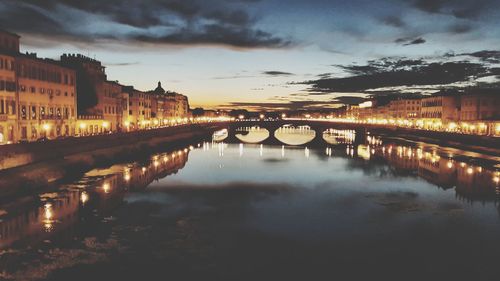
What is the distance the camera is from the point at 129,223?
88.1 ft

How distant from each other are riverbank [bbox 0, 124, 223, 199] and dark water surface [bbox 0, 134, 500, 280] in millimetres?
1784

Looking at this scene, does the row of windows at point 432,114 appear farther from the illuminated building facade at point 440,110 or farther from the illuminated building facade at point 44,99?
the illuminated building facade at point 44,99

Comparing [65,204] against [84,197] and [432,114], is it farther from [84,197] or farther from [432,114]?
[432,114]

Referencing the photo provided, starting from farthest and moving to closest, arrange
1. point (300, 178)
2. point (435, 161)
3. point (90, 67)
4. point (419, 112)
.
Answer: point (419, 112) < point (90, 67) < point (435, 161) < point (300, 178)

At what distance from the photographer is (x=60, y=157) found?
44.0 m

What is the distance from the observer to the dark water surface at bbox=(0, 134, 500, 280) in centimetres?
1950

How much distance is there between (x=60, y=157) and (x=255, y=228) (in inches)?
1027

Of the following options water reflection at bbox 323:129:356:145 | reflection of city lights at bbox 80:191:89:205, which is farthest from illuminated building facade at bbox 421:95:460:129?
reflection of city lights at bbox 80:191:89:205

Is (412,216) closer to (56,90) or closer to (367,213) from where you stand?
(367,213)

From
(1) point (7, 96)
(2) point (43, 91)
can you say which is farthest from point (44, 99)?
(1) point (7, 96)

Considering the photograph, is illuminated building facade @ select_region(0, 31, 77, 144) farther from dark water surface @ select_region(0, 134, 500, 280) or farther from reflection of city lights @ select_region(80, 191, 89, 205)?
reflection of city lights @ select_region(80, 191, 89, 205)

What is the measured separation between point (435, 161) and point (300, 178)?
77.6 ft

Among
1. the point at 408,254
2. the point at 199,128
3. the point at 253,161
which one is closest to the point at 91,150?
the point at 253,161

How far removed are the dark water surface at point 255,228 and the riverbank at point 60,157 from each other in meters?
1.78
